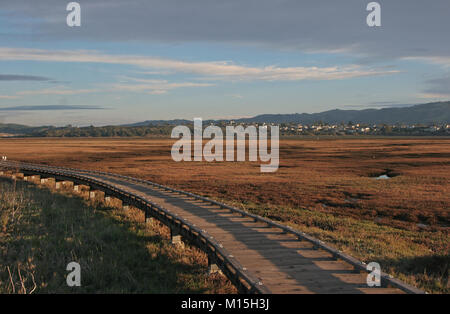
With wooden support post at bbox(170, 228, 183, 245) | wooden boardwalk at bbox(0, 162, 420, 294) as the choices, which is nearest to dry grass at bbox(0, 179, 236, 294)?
wooden support post at bbox(170, 228, 183, 245)

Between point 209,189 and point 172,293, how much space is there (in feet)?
69.0

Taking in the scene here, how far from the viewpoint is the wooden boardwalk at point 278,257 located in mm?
8861

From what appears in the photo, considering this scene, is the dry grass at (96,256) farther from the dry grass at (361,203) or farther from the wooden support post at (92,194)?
the dry grass at (361,203)

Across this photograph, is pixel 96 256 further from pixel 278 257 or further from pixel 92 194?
pixel 92 194

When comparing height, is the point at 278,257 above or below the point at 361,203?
above

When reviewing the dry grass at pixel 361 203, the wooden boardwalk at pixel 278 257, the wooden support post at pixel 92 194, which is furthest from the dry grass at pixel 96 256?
the dry grass at pixel 361 203

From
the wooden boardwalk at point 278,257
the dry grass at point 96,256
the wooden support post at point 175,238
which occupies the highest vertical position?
the wooden boardwalk at point 278,257

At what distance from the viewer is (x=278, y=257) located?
10.8 metres

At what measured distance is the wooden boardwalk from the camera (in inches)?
349

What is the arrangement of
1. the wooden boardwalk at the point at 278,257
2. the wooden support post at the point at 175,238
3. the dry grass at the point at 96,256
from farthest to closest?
the wooden support post at the point at 175,238
the dry grass at the point at 96,256
the wooden boardwalk at the point at 278,257

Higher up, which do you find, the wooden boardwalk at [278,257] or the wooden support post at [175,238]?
the wooden boardwalk at [278,257]

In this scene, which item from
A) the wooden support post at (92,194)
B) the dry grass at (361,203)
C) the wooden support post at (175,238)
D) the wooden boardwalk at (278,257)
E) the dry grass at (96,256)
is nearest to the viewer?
the wooden boardwalk at (278,257)

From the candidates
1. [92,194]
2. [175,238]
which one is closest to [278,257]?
[175,238]

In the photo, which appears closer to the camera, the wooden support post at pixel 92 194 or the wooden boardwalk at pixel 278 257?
the wooden boardwalk at pixel 278 257
